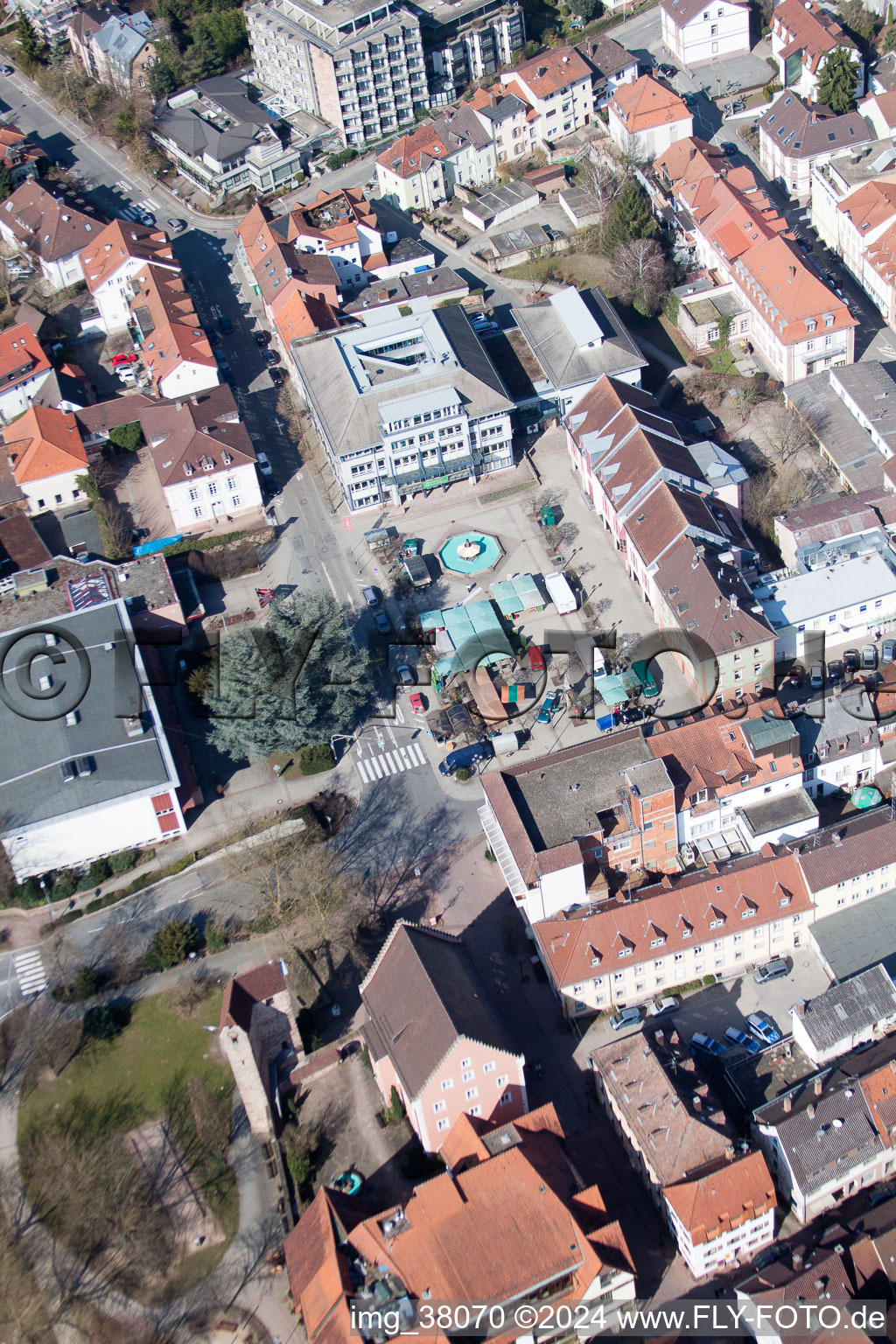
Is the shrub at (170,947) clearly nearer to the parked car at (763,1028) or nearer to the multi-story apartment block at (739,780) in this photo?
the multi-story apartment block at (739,780)

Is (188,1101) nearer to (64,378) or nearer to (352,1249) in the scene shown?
(352,1249)

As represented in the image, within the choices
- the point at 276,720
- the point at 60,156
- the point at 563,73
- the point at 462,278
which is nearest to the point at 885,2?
the point at 563,73

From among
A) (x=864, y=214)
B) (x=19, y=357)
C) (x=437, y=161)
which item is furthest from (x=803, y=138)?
(x=19, y=357)

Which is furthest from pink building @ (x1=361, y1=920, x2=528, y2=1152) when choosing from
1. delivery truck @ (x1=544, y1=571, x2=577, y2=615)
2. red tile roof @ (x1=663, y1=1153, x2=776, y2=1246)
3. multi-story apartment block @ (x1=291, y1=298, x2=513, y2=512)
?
multi-story apartment block @ (x1=291, y1=298, x2=513, y2=512)

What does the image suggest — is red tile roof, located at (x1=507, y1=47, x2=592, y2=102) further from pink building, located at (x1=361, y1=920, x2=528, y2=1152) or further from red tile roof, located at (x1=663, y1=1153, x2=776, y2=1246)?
red tile roof, located at (x1=663, y1=1153, x2=776, y2=1246)

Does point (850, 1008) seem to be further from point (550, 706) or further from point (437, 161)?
point (437, 161)

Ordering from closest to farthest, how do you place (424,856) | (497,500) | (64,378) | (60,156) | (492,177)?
(424,856) → (497,500) → (64,378) → (492,177) → (60,156)
